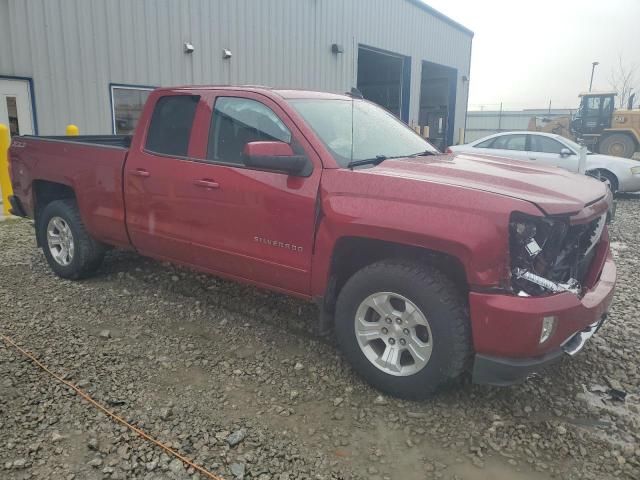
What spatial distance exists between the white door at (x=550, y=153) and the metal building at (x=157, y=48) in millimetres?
6384

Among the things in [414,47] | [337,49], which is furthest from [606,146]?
[337,49]

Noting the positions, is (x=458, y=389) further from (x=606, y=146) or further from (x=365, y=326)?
(x=606, y=146)

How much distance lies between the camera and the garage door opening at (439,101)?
2378 centimetres

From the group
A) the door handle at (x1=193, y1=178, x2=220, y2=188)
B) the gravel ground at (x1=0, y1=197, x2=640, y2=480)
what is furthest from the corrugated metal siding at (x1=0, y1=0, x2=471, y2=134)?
the door handle at (x1=193, y1=178, x2=220, y2=188)

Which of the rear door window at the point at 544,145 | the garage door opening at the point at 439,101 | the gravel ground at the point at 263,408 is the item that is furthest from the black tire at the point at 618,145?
the gravel ground at the point at 263,408

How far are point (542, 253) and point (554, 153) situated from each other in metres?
9.56

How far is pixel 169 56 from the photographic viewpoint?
35.9 ft

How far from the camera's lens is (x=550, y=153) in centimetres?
1150

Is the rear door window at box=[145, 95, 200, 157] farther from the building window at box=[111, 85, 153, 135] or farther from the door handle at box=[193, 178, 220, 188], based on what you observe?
the building window at box=[111, 85, 153, 135]

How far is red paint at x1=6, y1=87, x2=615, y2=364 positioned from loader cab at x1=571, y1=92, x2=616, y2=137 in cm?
1985

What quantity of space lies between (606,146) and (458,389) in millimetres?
20501

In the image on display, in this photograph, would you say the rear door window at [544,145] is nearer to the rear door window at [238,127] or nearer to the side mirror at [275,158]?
the rear door window at [238,127]

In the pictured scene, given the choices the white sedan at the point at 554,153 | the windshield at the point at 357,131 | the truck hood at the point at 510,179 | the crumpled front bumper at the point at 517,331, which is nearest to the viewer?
the crumpled front bumper at the point at 517,331

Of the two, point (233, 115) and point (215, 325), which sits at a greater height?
point (233, 115)
